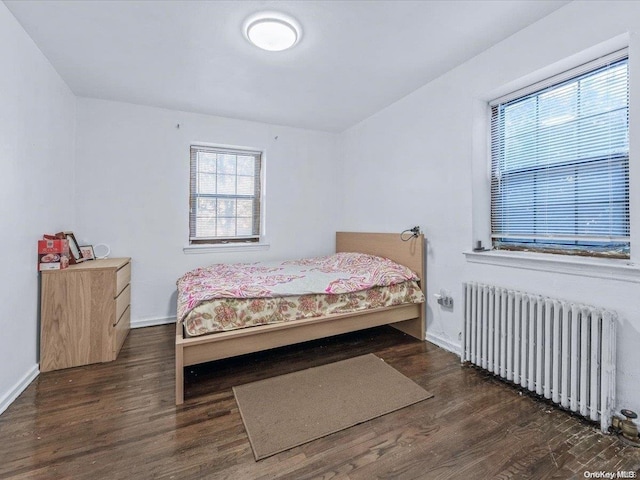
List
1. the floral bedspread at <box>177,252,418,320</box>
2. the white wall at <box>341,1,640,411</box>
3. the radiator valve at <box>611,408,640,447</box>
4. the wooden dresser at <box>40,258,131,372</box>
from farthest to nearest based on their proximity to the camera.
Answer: the wooden dresser at <box>40,258,131,372</box>
the floral bedspread at <box>177,252,418,320</box>
the white wall at <box>341,1,640,411</box>
the radiator valve at <box>611,408,640,447</box>

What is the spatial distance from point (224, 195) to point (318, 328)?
2198 millimetres

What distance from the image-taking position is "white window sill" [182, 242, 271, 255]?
349 cm

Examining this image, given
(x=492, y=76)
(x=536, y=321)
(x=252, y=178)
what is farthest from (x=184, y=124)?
(x=536, y=321)

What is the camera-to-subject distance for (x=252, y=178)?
12.8 feet

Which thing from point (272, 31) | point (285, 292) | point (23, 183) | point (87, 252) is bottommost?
point (285, 292)

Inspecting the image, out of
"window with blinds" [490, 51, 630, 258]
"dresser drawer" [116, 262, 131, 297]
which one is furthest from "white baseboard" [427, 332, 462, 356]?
"dresser drawer" [116, 262, 131, 297]

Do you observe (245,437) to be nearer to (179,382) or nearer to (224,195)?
(179,382)

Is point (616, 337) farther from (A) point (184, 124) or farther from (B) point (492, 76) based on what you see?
(A) point (184, 124)

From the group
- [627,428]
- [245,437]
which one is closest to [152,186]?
[245,437]

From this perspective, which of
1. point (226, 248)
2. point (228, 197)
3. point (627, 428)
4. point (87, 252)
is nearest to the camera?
point (627, 428)

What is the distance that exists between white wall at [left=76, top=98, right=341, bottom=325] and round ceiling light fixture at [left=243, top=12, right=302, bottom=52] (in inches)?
67.7

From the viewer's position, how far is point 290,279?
256cm

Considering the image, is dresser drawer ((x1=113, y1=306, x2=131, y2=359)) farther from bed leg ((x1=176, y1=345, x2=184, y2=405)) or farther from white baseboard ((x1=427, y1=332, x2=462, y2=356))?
white baseboard ((x1=427, y1=332, x2=462, y2=356))

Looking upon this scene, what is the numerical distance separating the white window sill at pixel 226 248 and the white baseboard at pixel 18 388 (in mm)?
1618
